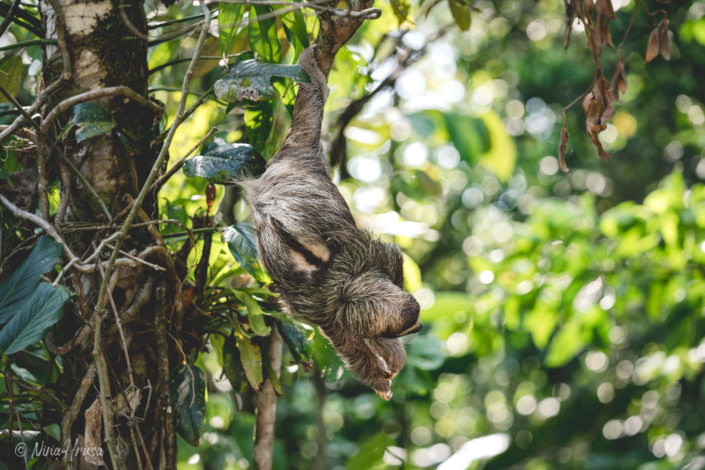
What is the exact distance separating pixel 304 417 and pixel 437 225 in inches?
127

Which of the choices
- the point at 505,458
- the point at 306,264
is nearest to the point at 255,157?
the point at 306,264

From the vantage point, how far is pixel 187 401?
3.41 feet

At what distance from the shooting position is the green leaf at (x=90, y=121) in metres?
0.96

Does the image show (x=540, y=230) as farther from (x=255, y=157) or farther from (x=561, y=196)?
(x=561, y=196)

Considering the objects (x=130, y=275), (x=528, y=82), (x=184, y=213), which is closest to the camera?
(x=130, y=275)

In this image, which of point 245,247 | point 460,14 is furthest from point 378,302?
point 460,14

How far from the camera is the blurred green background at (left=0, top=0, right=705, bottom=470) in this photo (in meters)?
1.92

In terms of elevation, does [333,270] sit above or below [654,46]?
below

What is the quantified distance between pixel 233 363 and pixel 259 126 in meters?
0.58

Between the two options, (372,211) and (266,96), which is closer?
(266,96)

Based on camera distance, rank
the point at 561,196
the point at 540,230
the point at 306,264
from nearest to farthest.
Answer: the point at 306,264, the point at 540,230, the point at 561,196

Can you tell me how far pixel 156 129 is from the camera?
1084mm

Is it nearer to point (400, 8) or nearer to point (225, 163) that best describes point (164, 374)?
point (225, 163)

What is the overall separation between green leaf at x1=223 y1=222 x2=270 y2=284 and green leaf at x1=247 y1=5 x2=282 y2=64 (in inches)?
16.2
